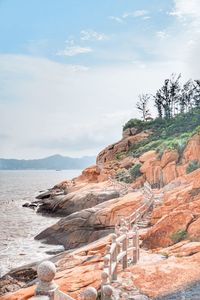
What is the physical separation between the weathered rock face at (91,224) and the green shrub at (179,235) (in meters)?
12.2

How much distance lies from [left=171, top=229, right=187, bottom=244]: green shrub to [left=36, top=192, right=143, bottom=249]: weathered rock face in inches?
479

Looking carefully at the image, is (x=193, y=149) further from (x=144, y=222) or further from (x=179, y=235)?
(x=179, y=235)

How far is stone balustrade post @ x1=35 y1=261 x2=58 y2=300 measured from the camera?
5422 millimetres

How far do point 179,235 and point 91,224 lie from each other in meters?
14.5

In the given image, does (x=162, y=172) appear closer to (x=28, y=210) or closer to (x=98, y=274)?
(x=28, y=210)

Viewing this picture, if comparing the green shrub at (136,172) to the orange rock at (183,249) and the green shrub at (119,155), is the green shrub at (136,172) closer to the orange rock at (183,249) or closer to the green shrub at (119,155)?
the green shrub at (119,155)

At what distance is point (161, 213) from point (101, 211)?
9435 millimetres

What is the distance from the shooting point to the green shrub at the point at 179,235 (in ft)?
49.7

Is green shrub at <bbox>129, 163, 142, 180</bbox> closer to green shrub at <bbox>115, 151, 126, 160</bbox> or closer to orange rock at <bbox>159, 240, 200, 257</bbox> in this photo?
green shrub at <bbox>115, 151, 126, 160</bbox>

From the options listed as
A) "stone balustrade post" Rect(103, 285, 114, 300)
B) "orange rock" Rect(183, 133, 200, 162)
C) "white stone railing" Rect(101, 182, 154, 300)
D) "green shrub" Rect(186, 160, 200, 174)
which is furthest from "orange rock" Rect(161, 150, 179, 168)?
"stone balustrade post" Rect(103, 285, 114, 300)

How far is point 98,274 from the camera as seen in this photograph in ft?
37.9

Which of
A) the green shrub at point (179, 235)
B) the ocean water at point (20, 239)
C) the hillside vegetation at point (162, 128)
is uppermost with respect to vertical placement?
the hillside vegetation at point (162, 128)

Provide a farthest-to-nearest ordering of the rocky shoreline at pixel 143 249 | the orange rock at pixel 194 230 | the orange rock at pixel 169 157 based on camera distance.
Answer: the orange rock at pixel 169 157 → the orange rock at pixel 194 230 → the rocky shoreline at pixel 143 249

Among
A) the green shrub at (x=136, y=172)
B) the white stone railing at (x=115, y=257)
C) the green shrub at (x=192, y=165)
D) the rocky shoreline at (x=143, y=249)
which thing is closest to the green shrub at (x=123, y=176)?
the green shrub at (x=136, y=172)
